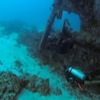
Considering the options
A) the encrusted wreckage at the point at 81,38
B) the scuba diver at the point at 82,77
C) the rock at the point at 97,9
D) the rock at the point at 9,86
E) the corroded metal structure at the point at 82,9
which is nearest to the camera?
the rock at the point at 9,86

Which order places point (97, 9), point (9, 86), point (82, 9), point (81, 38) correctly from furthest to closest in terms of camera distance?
point (82, 9)
point (81, 38)
point (97, 9)
point (9, 86)

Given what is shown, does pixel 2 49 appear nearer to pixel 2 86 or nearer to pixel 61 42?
pixel 61 42

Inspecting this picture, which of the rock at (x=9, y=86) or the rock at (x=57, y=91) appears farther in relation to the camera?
the rock at (x=57, y=91)

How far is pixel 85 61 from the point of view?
30.2ft

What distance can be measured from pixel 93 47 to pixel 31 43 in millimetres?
4512

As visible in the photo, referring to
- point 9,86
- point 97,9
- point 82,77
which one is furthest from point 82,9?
point 9,86

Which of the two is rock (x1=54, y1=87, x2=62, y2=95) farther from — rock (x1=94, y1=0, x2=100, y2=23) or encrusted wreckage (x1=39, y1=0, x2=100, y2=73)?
rock (x1=94, y1=0, x2=100, y2=23)

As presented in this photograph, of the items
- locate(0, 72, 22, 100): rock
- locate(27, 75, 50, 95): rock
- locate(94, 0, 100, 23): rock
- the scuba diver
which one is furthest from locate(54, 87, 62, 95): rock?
locate(94, 0, 100, 23): rock

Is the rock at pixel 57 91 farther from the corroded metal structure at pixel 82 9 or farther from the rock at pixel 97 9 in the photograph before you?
the rock at pixel 97 9

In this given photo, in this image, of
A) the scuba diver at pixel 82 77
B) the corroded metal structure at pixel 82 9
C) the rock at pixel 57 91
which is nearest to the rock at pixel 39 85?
the rock at pixel 57 91

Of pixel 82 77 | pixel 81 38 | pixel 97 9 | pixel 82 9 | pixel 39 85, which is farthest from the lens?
pixel 82 9

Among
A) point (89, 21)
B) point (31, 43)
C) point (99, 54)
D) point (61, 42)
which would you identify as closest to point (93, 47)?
point (99, 54)

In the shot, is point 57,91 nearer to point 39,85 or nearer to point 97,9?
point 39,85

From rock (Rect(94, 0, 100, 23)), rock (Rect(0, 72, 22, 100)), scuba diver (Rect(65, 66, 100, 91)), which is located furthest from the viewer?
rock (Rect(94, 0, 100, 23))
